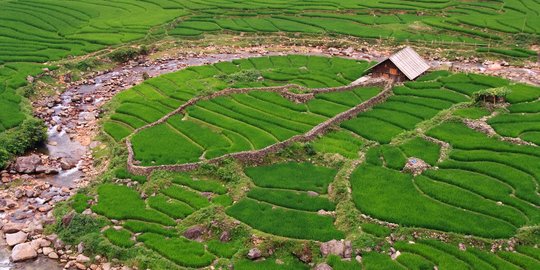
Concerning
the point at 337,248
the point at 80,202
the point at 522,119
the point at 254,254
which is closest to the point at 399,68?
the point at 522,119

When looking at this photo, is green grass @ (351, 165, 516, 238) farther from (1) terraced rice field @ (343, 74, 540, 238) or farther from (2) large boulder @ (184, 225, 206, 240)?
(2) large boulder @ (184, 225, 206, 240)

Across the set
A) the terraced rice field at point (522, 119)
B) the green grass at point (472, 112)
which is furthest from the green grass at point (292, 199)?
the green grass at point (472, 112)

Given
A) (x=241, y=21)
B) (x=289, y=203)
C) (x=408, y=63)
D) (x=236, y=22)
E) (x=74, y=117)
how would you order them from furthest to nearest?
(x=241, y=21)
(x=236, y=22)
(x=408, y=63)
(x=74, y=117)
(x=289, y=203)

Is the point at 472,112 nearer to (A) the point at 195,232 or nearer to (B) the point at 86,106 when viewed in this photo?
(A) the point at 195,232

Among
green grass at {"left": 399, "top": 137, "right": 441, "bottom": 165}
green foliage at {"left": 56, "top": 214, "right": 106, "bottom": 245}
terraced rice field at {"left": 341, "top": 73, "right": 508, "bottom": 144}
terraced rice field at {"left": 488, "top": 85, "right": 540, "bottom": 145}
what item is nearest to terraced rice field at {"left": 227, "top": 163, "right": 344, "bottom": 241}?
green grass at {"left": 399, "top": 137, "right": 441, "bottom": 165}

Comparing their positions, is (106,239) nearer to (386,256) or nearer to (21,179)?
(21,179)

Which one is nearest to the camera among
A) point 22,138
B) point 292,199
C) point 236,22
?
point 292,199

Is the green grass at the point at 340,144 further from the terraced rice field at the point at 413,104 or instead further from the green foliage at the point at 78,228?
the green foliage at the point at 78,228
